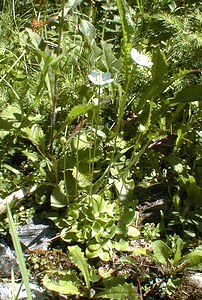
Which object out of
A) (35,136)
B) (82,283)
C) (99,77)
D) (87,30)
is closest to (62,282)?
(82,283)

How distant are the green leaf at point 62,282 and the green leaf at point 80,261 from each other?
4 cm

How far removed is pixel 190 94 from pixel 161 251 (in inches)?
23.1

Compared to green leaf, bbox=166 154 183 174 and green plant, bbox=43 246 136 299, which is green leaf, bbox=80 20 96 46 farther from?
green plant, bbox=43 246 136 299

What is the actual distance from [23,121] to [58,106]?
32 cm

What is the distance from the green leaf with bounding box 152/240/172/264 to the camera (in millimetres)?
1876

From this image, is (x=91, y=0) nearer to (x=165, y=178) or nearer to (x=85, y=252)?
(x=165, y=178)

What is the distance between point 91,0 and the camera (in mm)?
2830

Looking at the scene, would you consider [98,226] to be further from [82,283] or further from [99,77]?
[99,77]

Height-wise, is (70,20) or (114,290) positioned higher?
(70,20)

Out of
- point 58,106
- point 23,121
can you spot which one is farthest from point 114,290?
point 58,106

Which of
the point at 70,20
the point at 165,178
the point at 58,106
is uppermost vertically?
the point at 70,20

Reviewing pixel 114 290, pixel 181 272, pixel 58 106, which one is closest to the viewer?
pixel 114 290

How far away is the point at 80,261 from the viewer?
1.83 m

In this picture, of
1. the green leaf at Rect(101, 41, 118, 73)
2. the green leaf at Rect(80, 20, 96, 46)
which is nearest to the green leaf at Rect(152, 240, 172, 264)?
the green leaf at Rect(101, 41, 118, 73)
